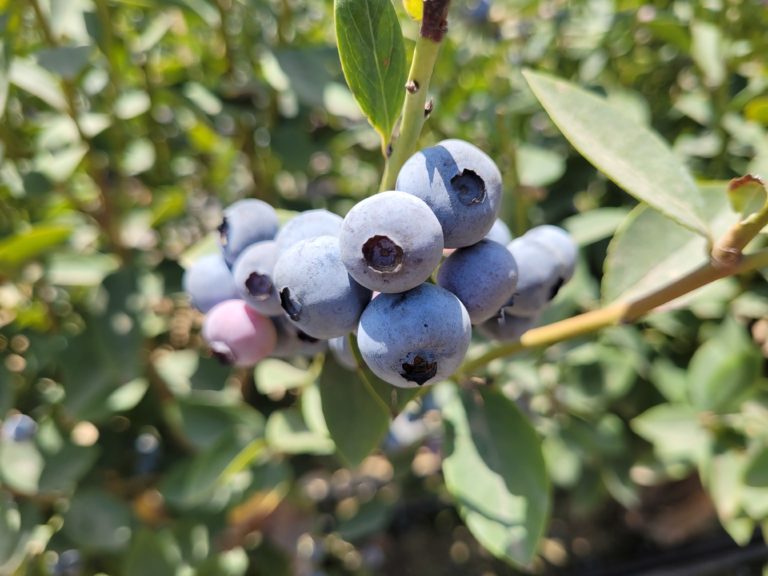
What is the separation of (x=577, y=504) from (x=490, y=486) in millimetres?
946

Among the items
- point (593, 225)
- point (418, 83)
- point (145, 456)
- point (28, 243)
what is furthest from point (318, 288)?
point (145, 456)

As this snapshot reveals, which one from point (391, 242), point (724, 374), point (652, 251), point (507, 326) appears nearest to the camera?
point (391, 242)

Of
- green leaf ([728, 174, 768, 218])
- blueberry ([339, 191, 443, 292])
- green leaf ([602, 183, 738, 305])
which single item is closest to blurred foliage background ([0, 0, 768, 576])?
green leaf ([602, 183, 738, 305])

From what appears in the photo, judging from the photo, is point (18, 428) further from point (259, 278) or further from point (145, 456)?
point (259, 278)

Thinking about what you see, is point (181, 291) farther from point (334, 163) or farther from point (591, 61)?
point (591, 61)

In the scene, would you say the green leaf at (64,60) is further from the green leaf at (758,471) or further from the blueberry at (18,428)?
the green leaf at (758,471)

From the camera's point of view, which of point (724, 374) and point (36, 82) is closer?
point (36, 82)

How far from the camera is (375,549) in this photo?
166 centimetres

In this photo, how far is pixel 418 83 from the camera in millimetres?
520

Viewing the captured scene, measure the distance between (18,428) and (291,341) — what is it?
33.3 inches

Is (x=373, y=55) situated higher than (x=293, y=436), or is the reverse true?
(x=373, y=55)

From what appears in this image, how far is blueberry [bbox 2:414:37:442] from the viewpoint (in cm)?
124

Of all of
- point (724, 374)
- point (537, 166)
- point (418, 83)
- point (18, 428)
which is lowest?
point (18, 428)

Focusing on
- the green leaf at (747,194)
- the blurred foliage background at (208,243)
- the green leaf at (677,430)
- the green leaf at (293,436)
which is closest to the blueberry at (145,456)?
the blurred foliage background at (208,243)
